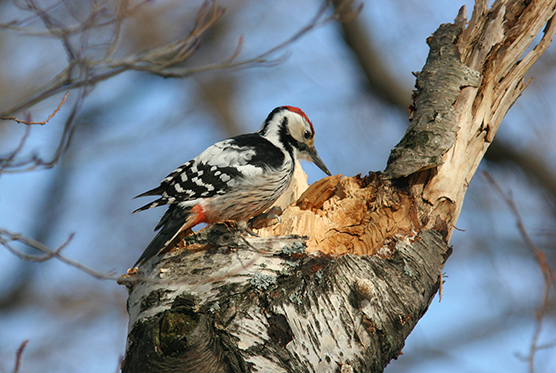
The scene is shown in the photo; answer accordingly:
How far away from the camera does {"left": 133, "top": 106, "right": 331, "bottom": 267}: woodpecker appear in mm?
3113

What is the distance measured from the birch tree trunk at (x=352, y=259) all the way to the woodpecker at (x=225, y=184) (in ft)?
0.78

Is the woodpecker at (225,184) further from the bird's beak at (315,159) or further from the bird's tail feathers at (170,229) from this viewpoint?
the bird's beak at (315,159)

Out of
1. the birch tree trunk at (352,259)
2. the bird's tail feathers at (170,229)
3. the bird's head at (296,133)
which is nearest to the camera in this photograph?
the birch tree trunk at (352,259)

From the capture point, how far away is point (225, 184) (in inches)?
128

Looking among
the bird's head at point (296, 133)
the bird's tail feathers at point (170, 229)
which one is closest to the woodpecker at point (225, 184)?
the bird's tail feathers at point (170, 229)

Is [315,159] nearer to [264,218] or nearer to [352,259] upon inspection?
[264,218]

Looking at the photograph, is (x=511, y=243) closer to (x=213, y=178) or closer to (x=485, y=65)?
(x=485, y=65)

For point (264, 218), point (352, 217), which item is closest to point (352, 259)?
point (352, 217)

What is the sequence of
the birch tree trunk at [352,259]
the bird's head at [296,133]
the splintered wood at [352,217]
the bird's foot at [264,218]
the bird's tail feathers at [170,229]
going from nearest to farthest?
the birch tree trunk at [352,259] < the bird's tail feathers at [170,229] < the splintered wood at [352,217] < the bird's foot at [264,218] < the bird's head at [296,133]

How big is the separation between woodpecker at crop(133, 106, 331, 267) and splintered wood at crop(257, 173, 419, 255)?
24 centimetres

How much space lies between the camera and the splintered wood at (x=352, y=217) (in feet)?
9.25

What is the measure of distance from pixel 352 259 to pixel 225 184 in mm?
1144

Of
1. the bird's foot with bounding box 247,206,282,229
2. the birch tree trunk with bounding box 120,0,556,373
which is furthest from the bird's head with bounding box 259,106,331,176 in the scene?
the birch tree trunk with bounding box 120,0,556,373

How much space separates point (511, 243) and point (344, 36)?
3273 mm
